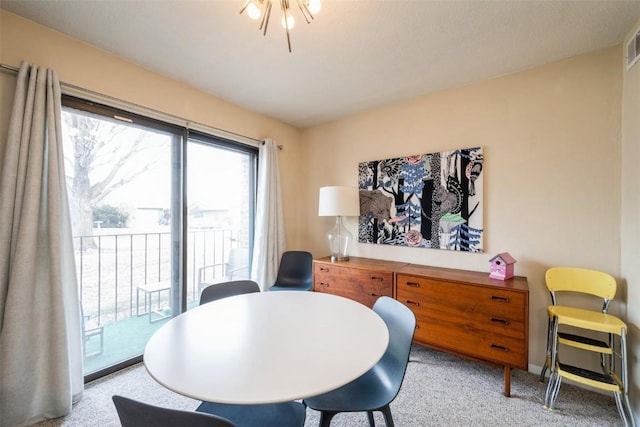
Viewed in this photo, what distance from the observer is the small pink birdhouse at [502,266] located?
205 cm

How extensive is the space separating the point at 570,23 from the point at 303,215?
2.95m

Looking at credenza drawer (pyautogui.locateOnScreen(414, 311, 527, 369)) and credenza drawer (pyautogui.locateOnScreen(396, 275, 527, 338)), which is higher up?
credenza drawer (pyautogui.locateOnScreen(396, 275, 527, 338))

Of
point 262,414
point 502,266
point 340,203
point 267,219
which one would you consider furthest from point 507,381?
point 267,219

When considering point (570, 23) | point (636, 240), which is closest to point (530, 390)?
point (636, 240)

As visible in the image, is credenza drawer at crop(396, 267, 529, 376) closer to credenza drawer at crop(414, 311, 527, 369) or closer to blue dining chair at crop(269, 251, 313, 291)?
credenza drawer at crop(414, 311, 527, 369)

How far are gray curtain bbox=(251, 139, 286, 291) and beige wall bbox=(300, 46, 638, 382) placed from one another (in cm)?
157

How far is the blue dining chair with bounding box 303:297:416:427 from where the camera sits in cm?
114

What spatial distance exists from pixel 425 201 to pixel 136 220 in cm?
266

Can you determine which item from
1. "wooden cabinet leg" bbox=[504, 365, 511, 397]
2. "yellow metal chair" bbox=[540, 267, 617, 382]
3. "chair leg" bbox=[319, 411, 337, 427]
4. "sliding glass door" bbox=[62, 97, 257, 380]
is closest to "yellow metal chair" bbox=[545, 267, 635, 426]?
"yellow metal chair" bbox=[540, 267, 617, 382]

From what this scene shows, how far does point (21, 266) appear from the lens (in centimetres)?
155

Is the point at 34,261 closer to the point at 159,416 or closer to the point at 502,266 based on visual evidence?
the point at 159,416

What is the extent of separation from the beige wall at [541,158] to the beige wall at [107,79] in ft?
6.46

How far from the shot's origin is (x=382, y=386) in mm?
1276

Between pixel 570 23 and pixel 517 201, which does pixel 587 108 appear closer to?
pixel 570 23
